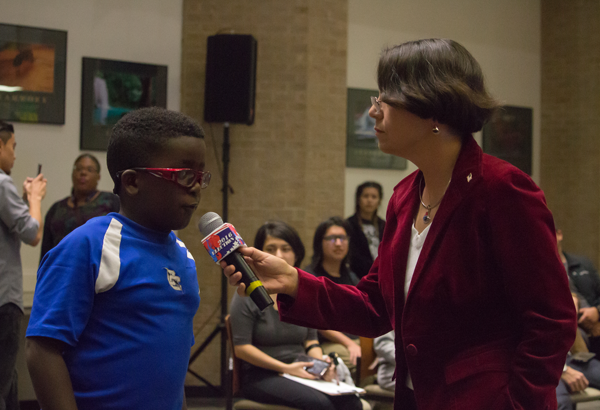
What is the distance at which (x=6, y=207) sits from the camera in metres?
3.31

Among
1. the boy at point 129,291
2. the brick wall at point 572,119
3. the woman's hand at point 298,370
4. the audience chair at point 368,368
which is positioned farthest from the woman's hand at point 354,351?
the brick wall at point 572,119

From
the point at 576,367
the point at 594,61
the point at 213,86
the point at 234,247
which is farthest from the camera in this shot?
the point at 594,61

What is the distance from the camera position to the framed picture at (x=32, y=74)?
526cm

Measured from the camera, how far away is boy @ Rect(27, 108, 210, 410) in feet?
4.27

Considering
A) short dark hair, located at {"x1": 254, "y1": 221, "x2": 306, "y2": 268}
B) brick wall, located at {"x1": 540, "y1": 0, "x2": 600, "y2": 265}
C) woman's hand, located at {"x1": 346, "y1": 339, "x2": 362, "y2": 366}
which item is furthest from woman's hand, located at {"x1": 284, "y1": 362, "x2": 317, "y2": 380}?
brick wall, located at {"x1": 540, "y1": 0, "x2": 600, "y2": 265}

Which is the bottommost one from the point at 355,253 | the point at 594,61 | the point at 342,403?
the point at 342,403

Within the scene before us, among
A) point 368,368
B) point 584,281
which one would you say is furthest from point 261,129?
point 584,281

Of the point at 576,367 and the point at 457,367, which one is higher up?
the point at 457,367

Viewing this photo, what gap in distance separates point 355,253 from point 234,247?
4.00 m

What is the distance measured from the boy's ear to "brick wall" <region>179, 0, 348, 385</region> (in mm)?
4073

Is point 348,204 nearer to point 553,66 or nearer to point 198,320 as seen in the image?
point 198,320

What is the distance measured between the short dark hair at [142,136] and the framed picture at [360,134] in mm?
5183

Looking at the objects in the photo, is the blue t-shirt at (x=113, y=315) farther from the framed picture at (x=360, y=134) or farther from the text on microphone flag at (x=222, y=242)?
the framed picture at (x=360, y=134)

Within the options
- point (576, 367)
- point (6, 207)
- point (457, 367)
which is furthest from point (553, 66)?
point (457, 367)
